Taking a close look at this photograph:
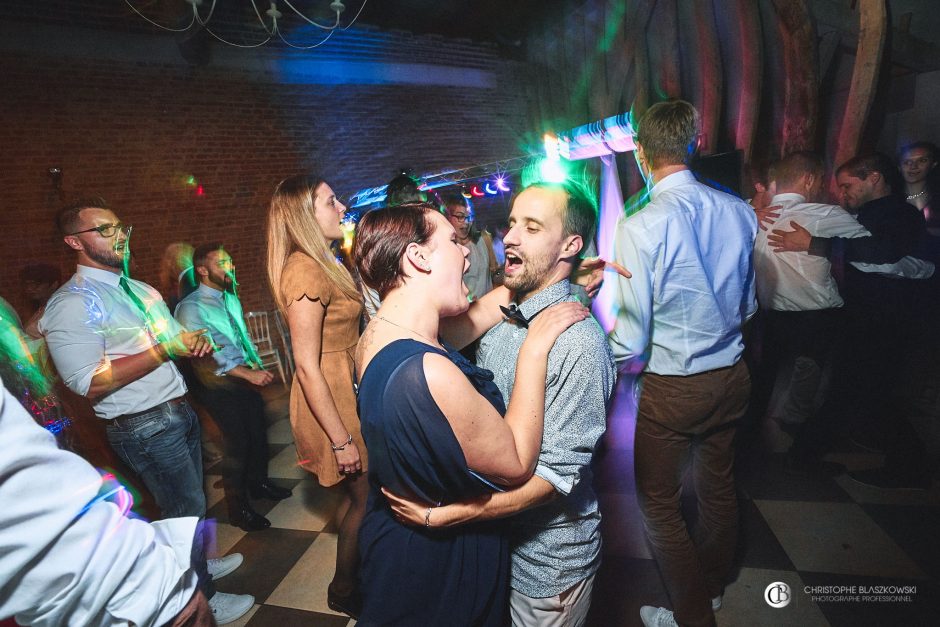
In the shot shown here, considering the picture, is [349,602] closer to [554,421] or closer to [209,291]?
[554,421]

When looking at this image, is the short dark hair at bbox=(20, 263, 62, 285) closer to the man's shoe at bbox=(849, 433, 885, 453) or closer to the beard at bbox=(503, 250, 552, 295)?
the beard at bbox=(503, 250, 552, 295)

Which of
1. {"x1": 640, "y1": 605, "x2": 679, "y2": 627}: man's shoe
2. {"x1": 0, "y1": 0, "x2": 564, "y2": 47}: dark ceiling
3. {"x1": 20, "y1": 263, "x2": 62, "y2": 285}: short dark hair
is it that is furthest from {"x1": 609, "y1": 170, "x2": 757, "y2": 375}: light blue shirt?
{"x1": 20, "y1": 263, "x2": 62, "y2": 285}: short dark hair

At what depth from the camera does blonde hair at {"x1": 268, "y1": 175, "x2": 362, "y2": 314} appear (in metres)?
1.74

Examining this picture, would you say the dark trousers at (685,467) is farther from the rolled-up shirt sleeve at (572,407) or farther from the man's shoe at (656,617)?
the rolled-up shirt sleeve at (572,407)

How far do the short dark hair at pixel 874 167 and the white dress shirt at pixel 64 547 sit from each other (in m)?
3.61

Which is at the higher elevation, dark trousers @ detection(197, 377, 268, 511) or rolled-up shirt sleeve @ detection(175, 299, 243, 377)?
rolled-up shirt sleeve @ detection(175, 299, 243, 377)

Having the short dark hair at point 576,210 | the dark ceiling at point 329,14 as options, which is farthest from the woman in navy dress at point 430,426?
the dark ceiling at point 329,14

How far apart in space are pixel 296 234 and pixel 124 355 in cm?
80

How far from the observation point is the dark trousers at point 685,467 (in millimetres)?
1646

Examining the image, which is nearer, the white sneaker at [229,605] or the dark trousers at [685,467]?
the dark trousers at [685,467]

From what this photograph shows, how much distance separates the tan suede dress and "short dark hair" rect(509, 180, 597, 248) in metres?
0.88

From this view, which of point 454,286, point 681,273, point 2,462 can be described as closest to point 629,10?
point 681,273

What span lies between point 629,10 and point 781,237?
2947 mm

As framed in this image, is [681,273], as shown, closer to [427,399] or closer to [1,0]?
[427,399]
